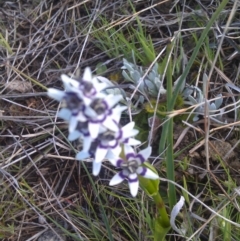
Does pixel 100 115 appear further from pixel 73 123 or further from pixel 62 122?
pixel 62 122

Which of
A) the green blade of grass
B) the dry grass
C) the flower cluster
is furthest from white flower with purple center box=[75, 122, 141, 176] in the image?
the dry grass

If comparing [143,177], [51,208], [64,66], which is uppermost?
[143,177]

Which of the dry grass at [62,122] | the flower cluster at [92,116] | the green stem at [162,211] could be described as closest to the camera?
the flower cluster at [92,116]

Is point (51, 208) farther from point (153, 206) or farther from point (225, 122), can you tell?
point (225, 122)

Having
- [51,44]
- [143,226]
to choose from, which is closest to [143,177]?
[143,226]

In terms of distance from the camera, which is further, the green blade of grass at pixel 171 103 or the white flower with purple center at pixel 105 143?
the green blade of grass at pixel 171 103

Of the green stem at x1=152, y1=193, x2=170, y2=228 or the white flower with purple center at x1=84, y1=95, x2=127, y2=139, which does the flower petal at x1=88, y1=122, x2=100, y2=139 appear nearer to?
the white flower with purple center at x1=84, y1=95, x2=127, y2=139

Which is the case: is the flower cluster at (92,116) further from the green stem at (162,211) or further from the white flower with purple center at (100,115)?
the green stem at (162,211)

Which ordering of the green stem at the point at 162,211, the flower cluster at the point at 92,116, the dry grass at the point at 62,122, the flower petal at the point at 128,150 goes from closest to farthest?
the flower cluster at the point at 92,116 → the flower petal at the point at 128,150 → the green stem at the point at 162,211 → the dry grass at the point at 62,122

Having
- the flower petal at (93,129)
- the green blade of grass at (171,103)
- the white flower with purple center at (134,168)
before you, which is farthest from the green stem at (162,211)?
the flower petal at (93,129)
